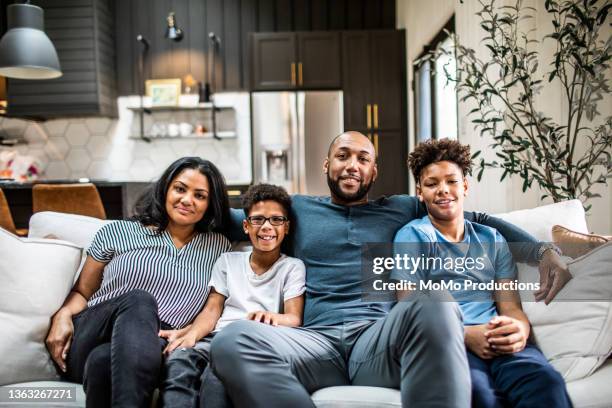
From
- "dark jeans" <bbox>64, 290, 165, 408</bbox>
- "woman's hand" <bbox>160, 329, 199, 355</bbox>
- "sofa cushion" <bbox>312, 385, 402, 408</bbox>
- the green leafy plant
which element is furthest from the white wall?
"dark jeans" <bbox>64, 290, 165, 408</bbox>

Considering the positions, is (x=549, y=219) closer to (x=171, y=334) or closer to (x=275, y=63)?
(x=171, y=334)

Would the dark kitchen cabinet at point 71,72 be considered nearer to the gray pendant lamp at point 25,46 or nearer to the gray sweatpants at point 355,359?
the gray pendant lamp at point 25,46

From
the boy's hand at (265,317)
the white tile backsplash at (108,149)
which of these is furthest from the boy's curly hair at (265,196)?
the white tile backsplash at (108,149)

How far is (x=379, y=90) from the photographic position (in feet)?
16.4

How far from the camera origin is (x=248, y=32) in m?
5.40

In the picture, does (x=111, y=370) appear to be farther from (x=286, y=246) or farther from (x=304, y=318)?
(x=286, y=246)

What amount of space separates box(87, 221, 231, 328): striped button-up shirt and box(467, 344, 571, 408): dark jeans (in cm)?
89

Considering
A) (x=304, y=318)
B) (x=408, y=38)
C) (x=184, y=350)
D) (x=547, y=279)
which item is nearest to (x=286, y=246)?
(x=304, y=318)

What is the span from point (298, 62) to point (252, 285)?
3603 millimetres

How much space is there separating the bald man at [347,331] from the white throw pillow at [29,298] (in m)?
0.57

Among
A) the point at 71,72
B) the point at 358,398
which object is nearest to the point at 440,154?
the point at 358,398

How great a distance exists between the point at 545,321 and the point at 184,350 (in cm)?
104

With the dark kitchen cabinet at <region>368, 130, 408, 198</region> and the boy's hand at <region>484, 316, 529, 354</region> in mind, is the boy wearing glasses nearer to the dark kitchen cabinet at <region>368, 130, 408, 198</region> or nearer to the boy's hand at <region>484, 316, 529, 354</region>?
the boy's hand at <region>484, 316, 529, 354</region>

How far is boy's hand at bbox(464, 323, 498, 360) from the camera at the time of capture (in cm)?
143
